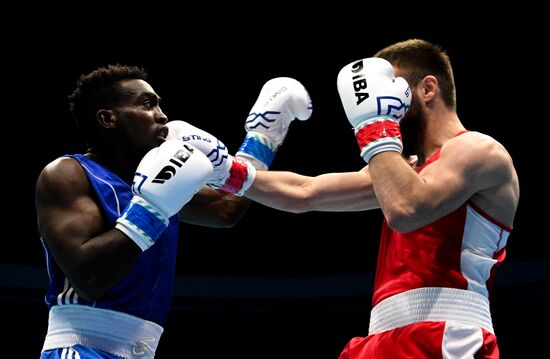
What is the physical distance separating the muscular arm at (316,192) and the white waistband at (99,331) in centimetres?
83

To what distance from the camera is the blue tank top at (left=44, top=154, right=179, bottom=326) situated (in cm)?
262

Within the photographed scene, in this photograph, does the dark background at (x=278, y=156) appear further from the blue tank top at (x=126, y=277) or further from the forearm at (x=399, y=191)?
the forearm at (x=399, y=191)

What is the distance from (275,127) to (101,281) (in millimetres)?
1260

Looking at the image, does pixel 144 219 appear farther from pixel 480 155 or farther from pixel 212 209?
pixel 480 155

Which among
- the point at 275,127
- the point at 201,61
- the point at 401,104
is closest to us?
the point at 401,104

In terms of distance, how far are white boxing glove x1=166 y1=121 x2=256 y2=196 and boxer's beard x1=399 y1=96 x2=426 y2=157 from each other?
70cm

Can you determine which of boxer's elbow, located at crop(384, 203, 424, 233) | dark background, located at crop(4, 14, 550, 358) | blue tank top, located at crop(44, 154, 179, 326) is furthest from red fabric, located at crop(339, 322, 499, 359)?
dark background, located at crop(4, 14, 550, 358)

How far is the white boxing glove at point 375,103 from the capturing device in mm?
2467

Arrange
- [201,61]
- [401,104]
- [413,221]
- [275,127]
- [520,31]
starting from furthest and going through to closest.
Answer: [201,61] < [520,31] < [275,127] < [401,104] < [413,221]

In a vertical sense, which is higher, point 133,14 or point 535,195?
point 133,14

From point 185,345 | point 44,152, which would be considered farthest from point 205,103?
point 185,345

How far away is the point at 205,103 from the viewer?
27.9 feet

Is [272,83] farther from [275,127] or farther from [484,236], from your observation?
[484,236]

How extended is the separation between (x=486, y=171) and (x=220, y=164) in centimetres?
109
